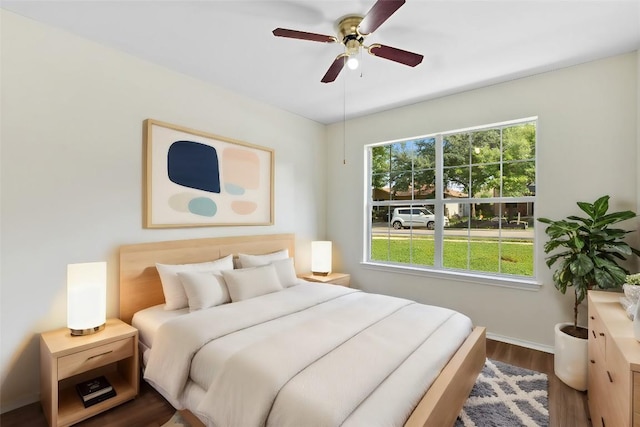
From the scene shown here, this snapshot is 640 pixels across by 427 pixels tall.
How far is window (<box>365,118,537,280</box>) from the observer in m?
3.20

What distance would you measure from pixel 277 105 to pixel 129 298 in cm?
266

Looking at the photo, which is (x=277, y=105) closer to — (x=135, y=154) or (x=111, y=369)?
(x=135, y=154)

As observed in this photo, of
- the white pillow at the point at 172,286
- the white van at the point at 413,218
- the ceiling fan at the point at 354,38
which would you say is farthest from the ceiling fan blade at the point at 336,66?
the white van at the point at 413,218

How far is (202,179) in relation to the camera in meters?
3.09

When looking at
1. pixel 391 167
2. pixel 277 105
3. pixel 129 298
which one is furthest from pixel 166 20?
pixel 391 167

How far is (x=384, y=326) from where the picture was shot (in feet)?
6.89

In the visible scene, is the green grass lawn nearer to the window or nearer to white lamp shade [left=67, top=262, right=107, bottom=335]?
the window

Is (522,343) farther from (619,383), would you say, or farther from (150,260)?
(150,260)

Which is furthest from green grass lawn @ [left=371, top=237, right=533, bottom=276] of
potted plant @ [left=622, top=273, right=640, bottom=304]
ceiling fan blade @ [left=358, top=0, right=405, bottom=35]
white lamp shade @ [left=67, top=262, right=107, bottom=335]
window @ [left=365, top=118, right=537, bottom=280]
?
white lamp shade @ [left=67, top=262, right=107, bottom=335]

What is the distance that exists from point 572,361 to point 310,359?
2.12m

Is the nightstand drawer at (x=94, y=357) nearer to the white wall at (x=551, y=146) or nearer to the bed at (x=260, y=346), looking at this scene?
the bed at (x=260, y=346)

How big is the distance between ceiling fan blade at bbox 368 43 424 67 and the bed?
1.83 meters

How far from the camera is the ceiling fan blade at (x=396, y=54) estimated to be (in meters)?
1.97

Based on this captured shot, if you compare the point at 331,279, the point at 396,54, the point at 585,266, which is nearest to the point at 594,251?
the point at 585,266
